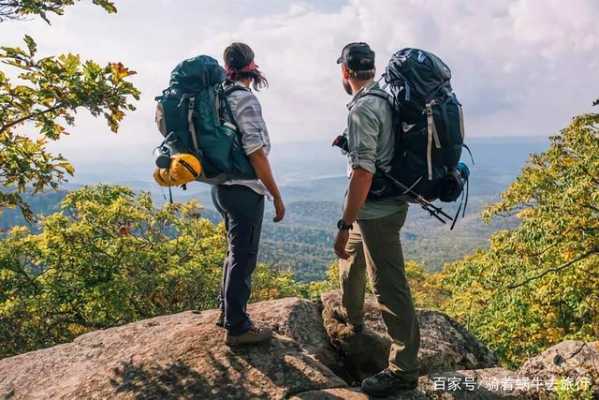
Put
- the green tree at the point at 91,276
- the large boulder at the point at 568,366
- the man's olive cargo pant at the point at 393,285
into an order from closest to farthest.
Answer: the man's olive cargo pant at the point at 393,285
the large boulder at the point at 568,366
the green tree at the point at 91,276

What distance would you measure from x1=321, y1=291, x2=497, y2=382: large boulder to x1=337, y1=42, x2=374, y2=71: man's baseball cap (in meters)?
3.91

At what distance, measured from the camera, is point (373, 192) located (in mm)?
4734

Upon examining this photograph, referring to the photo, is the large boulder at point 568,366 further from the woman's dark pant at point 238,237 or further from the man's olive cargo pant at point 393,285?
the woman's dark pant at point 238,237

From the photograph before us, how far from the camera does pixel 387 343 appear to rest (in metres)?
6.34

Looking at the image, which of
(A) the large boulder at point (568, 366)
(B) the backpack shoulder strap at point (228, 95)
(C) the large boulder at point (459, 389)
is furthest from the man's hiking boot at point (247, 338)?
(A) the large boulder at point (568, 366)

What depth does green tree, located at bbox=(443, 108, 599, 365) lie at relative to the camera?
579 inches

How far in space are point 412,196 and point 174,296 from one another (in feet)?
50.8

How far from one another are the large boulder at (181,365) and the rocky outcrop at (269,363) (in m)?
0.01

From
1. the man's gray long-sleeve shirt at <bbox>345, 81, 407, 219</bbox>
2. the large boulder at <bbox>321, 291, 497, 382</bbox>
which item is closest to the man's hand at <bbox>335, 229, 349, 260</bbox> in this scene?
the man's gray long-sleeve shirt at <bbox>345, 81, 407, 219</bbox>

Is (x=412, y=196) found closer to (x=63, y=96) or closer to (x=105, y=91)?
(x=105, y=91)

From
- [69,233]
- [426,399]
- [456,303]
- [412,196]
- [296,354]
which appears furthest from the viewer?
[456,303]

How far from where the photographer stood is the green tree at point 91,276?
15.9 metres

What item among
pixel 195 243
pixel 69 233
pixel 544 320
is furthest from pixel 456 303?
pixel 69 233

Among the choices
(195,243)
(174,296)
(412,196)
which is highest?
(412,196)
